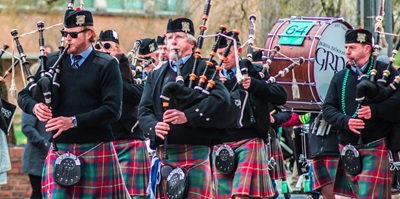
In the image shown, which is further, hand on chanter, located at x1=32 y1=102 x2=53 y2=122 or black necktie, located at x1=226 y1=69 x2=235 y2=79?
black necktie, located at x1=226 y1=69 x2=235 y2=79

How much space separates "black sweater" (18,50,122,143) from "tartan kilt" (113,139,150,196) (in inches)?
98.4

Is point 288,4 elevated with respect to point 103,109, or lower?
elevated

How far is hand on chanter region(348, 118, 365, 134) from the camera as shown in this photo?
9836 mm

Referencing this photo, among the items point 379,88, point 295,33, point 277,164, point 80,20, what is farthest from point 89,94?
point 277,164

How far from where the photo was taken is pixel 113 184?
28.5 feet

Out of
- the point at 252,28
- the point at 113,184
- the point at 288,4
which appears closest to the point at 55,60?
the point at 113,184

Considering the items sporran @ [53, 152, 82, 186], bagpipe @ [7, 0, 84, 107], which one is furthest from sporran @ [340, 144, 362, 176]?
bagpipe @ [7, 0, 84, 107]

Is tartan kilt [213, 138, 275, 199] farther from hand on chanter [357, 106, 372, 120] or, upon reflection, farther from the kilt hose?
hand on chanter [357, 106, 372, 120]

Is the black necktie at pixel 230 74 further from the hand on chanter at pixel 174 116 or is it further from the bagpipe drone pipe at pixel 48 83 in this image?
the bagpipe drone pipe at pixel 48 83

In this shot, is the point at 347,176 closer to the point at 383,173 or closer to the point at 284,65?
the point at 383,173

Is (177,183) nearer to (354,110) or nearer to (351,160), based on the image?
(351,160)

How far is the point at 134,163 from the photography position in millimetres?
11102

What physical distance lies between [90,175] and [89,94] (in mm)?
577

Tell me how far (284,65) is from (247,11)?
8485 mm
